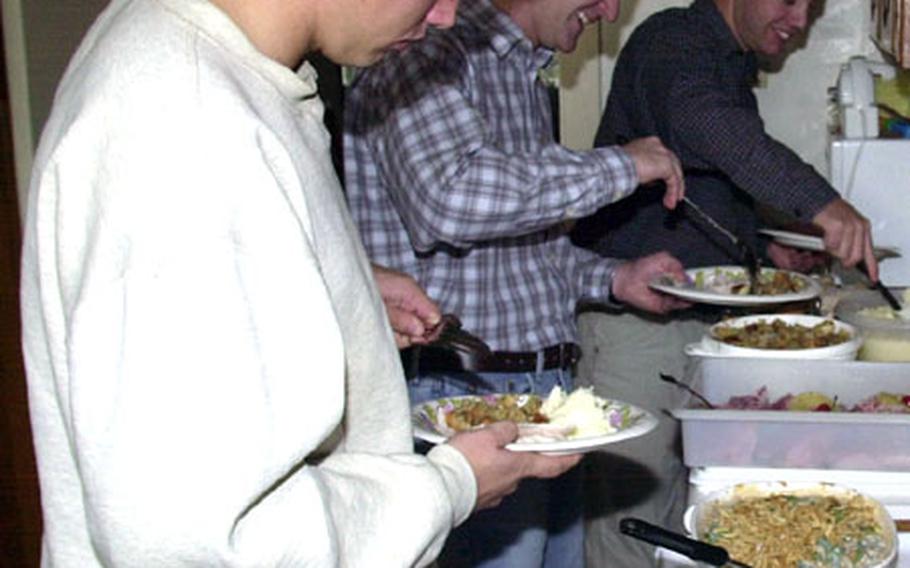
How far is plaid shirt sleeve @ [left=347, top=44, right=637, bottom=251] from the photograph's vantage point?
194 centimetres

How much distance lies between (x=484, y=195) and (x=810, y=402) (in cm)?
59

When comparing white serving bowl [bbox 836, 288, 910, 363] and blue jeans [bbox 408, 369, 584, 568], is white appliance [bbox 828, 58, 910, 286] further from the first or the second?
blue jeans [bbox 408, 369, 584, 568]

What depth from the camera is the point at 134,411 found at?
874 millimetres

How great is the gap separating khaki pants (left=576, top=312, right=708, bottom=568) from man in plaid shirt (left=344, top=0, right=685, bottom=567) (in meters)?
0.66

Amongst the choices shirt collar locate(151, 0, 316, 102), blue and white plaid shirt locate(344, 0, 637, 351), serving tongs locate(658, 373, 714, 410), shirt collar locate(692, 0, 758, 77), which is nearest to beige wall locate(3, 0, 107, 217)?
blue and white plaid shirt locate(344, 0, 637, 351)

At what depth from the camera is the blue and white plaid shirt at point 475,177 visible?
1.95m

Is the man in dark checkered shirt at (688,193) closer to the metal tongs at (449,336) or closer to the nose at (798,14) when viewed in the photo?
the nose at (798,14)

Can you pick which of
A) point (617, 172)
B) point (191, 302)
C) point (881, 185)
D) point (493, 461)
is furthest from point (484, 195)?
point (881, 185)

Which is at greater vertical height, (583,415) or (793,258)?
(583,415)

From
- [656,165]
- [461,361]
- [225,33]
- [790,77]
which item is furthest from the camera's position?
[790,77]

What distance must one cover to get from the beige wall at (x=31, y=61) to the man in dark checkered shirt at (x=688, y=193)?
1.25 m

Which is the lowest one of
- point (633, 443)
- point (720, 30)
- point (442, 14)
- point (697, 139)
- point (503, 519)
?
point (633, 443)

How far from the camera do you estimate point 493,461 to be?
127 centimetres

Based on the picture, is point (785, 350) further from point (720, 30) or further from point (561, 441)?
point (720, 30)
